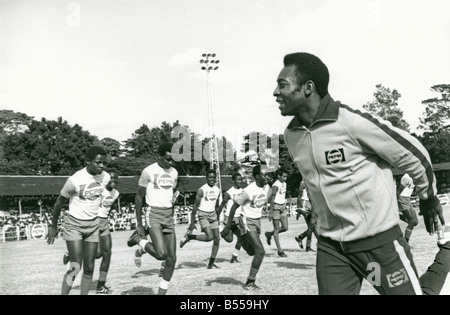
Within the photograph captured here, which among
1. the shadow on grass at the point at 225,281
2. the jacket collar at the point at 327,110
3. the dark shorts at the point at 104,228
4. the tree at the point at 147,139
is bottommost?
the shadow on grass at the point at 225,281

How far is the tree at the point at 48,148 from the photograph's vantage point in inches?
2243

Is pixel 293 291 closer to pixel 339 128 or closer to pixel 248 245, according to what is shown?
pixel 248 245

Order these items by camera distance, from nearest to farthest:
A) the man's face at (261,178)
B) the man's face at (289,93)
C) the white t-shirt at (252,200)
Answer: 1. the man's face at (289,93)
2. the white t-shirt at (252,200)
3. the man's face at (261,178)

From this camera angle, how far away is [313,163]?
11.8ft

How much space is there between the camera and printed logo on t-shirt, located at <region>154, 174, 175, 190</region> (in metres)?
8.48

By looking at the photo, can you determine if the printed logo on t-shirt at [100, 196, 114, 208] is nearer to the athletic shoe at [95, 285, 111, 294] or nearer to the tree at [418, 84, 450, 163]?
the athletic shoe at [95, 285, 111, 294]

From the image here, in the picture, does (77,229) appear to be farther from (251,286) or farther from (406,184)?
(406,184)

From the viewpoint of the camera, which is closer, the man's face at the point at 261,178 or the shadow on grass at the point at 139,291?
the shadow on grass at the point at 139,291

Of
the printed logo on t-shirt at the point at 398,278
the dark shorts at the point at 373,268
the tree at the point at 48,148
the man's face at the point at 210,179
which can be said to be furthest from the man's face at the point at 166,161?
the tree at the point at 48,148

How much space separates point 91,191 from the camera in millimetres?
7457

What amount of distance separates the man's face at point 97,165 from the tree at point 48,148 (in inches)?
2015

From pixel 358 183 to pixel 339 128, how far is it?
379 mm

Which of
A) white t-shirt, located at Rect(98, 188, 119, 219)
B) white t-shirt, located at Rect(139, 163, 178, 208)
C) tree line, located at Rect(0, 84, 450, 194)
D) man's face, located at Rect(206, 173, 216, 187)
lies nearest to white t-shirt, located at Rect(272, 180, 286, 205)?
man's face, located at Rect(206, 173, 216, 187)

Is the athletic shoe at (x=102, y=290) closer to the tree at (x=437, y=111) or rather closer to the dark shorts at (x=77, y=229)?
the dark shorts at (x=77, y=229)
